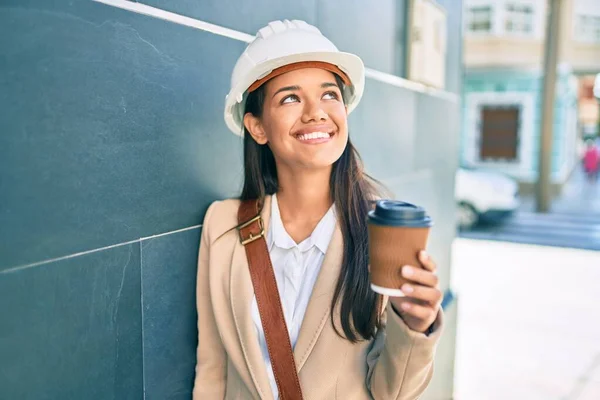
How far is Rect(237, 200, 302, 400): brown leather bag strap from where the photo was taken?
63.6 inches

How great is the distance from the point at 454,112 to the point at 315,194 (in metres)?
3.46

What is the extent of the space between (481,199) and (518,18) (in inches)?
385

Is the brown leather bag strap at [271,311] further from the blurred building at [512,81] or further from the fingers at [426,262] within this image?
the blurred building at [512,81]

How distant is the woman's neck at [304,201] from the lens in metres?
1.77

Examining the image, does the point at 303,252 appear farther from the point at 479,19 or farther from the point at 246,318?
the point at 479,19

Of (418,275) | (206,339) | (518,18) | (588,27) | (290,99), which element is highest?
(518,18)

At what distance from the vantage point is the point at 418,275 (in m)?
1.18

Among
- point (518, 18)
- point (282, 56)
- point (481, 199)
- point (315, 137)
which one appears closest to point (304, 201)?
point (315, 137)

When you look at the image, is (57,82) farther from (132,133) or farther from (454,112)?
(454,112)

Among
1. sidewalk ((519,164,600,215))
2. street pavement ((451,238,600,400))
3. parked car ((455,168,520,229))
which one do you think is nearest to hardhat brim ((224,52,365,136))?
street pavement ((451,238,600,400))

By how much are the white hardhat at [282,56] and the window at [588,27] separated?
2114cm

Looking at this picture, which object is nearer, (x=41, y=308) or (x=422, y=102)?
(x=41, y=308)

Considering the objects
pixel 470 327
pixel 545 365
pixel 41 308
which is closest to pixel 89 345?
pixel 41 308

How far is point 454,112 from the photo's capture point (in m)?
4.88
